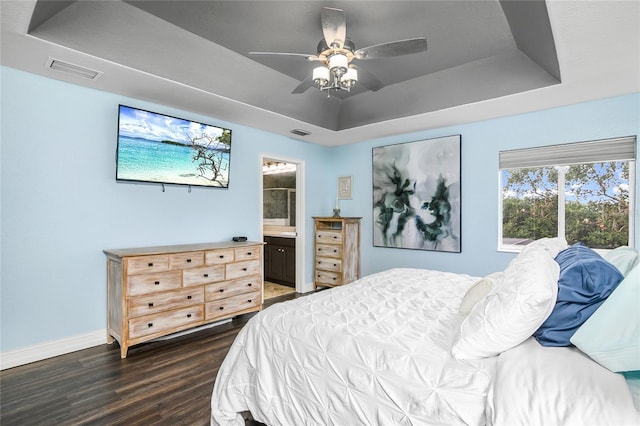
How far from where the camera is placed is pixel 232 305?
3.61m

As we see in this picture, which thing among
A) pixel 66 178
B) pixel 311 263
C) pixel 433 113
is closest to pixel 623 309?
pixel 433 113

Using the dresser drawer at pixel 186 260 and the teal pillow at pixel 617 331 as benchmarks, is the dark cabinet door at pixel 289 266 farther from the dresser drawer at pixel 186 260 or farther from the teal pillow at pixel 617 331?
the teal pillow at pixel 617 331

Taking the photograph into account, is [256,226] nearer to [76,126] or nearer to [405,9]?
[76,126]

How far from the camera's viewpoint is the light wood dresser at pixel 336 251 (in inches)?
194

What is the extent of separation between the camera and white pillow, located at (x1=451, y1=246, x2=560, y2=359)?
1.24 m

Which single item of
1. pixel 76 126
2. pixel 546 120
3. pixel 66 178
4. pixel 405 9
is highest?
pixel 405 9

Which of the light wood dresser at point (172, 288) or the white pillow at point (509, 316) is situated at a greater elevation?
the white pillow at point (509, 316)

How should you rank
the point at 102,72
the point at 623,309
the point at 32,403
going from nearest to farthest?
the point at 623,309 → the point at 32,403 → the point at 102,72

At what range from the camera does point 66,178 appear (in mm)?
2900

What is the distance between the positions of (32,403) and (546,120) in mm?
5290

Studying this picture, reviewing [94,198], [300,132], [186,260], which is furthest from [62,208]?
[300,132]

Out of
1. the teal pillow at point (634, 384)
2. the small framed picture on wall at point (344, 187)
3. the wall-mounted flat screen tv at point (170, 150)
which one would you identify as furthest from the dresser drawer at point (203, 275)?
the teal pillow at point (634, 384)

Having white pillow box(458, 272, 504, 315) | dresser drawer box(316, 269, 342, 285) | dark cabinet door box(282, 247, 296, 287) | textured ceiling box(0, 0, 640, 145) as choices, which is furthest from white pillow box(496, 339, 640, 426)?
dark cabinet door box(282, 247, 296, 287)

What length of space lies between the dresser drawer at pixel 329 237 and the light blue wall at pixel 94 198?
1.12 m
